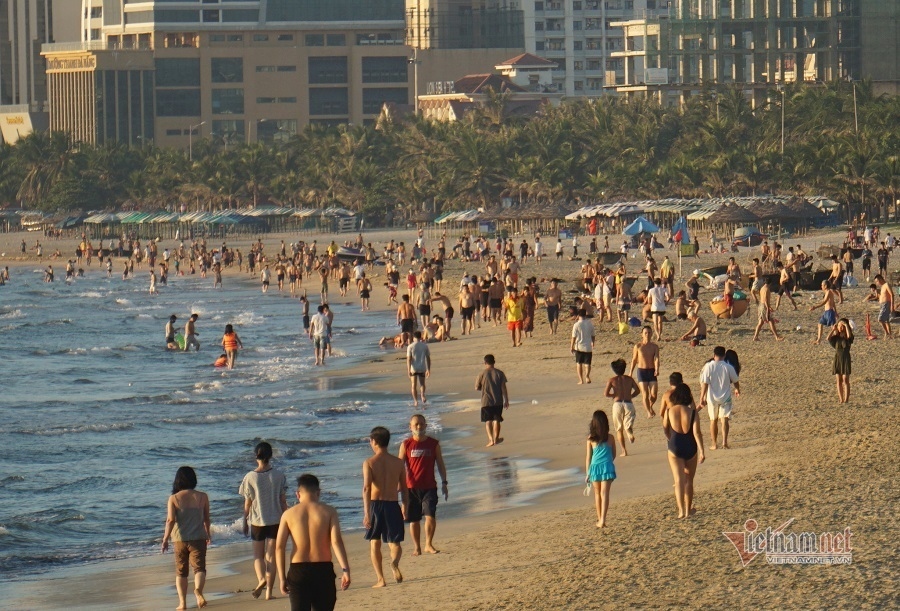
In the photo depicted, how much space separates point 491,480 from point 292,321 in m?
32.1

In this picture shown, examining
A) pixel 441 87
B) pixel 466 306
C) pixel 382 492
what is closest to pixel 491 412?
pixel 382 492

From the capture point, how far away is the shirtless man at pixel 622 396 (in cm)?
1862

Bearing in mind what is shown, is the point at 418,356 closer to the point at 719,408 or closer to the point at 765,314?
the point at 719,408

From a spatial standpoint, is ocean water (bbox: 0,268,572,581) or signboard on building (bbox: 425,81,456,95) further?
signboard on building (bbox: 425,81,456,95)

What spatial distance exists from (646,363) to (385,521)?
920 centimetres

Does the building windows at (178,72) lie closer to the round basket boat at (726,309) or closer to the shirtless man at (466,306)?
the shirtless man at (466,306)

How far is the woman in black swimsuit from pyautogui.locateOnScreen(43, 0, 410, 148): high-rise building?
137077 mm

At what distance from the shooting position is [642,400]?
2411cm

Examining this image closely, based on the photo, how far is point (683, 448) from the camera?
14.9 meters

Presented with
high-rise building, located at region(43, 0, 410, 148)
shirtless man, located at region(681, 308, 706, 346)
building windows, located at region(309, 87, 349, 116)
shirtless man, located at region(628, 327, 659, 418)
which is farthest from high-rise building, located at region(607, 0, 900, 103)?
shirtless man, located at region(628, 327, 659, 418)

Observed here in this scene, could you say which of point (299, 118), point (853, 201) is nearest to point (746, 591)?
point (853, 201)

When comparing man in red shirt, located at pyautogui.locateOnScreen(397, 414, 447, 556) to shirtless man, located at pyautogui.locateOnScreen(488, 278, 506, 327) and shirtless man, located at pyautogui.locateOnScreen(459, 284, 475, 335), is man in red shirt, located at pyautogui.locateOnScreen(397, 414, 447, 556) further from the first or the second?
shirtless man, located at pyautogui.locateOnScreen(488, 278, 506, 327)

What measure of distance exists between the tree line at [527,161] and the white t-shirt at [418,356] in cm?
5371

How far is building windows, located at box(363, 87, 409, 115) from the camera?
152m
